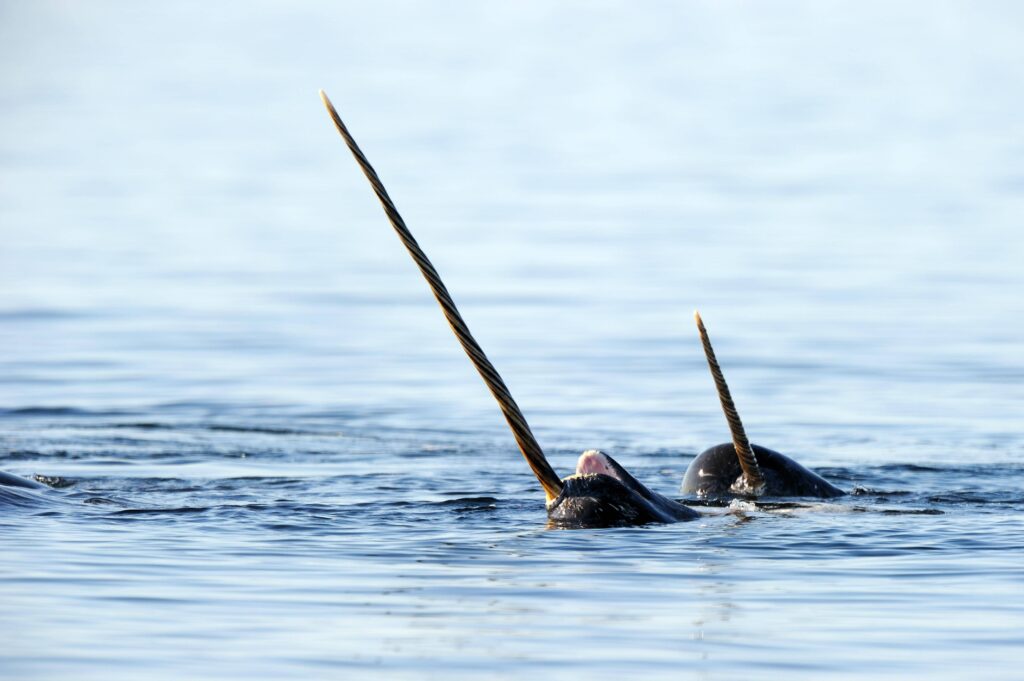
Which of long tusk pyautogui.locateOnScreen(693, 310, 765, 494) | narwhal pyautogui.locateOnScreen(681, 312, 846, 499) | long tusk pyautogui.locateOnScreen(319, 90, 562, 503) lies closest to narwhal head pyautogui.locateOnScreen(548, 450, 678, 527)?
long tusk pyautogui.locateOnScreen(319, 90, 562, 503)

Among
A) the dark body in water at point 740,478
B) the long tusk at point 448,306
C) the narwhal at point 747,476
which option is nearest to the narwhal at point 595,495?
the long tusk at point 448,306

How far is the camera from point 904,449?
46.9ft

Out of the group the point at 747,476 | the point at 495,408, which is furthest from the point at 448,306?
the point at 495,408

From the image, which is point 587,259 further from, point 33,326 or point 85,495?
point 85,495

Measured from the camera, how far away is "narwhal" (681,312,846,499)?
36.5 feet

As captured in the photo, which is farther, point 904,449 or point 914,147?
point 914,147

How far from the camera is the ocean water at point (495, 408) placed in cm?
793

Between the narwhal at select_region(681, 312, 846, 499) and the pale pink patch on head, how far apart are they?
1.35 m

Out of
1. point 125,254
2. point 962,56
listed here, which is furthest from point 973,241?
point 962,56

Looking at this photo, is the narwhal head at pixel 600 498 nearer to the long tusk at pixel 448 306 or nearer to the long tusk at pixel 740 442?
the long tusk at pixel 448 306

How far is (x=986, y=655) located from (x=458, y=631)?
186 centimetres

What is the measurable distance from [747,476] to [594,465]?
1677mm

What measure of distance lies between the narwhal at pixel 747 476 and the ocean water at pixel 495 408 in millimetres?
356

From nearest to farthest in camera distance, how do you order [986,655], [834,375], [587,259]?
[986,655], [834,375], [587,259]
